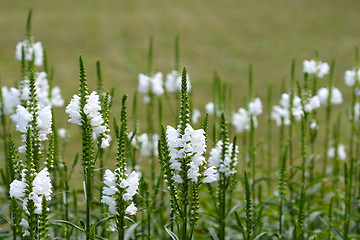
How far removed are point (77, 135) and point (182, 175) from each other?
315 inches

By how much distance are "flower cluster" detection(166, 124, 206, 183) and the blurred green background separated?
28.9ft

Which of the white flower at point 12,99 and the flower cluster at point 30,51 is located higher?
the flower cluster at point 30,51

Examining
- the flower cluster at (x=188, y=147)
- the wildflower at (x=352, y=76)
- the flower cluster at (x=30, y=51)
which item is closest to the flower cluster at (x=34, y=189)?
the flower cluster at (x=188, y=147)

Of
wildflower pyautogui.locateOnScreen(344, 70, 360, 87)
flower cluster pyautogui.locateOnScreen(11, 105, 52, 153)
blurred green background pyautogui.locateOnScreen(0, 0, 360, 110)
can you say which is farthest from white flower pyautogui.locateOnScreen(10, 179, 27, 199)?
blurred green background pyautogui.locateOnScreen(0, 0, 360, 110)

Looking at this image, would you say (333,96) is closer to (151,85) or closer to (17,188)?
(151,85)

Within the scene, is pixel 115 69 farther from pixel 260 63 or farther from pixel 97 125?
pixel 97 125

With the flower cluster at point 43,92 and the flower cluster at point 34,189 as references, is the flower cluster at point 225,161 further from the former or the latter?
the flower cluster at point 43,92

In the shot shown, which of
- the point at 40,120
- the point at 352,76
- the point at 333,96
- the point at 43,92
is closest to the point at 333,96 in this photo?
the point at 333,96

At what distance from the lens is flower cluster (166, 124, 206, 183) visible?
2.12 meters

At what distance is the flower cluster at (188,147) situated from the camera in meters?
2.12

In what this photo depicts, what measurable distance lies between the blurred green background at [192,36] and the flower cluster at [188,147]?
8823 millimetres

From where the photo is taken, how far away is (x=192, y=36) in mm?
14742

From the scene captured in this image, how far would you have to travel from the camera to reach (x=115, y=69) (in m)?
12.4

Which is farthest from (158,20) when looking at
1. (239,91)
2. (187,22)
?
(239,91)
